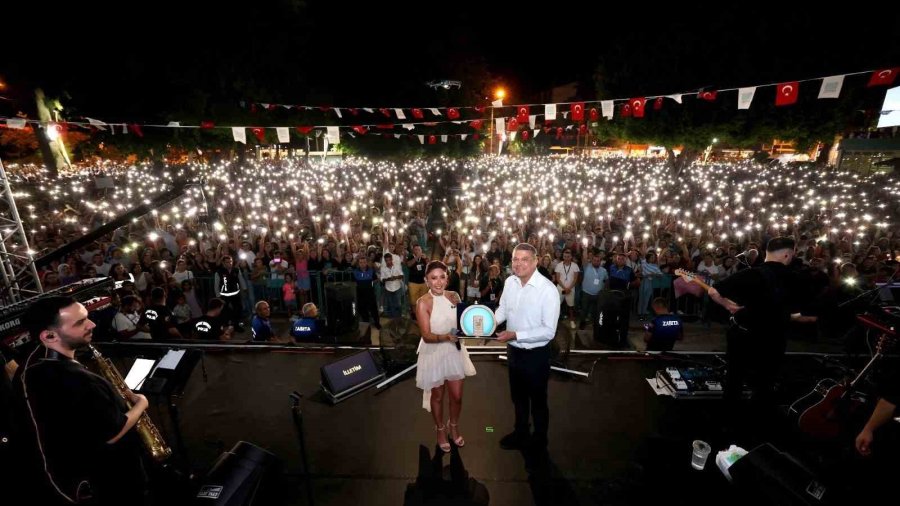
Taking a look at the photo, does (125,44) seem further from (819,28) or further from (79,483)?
(819,28)

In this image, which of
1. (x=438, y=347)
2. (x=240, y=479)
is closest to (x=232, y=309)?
(x=240, y=479)

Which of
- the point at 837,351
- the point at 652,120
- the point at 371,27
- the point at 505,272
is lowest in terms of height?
the point at 837,351

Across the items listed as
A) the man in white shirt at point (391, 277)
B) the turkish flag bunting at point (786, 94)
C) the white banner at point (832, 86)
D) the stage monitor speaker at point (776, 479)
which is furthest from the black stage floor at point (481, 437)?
the turkish flag bunting at point (786, 94)

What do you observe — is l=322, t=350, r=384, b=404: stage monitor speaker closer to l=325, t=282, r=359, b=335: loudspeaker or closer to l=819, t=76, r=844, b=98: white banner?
l=325, t=282, r=359, b=335: loudspeaker

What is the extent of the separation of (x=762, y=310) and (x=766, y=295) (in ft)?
0.55

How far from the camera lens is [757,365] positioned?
14.4ft

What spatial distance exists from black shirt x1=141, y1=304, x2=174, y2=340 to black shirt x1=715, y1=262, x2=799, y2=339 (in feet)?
26.0

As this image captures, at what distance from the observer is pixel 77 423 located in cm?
278

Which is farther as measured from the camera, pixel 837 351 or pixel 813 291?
A: pixel 837 351

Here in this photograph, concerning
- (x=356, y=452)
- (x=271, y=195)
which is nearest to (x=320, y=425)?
(x=356, y=452)

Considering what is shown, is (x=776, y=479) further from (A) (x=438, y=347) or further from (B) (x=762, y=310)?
(A) (x=438, y=347)

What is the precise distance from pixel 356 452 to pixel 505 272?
5450mm

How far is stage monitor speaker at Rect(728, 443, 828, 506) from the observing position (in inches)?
121

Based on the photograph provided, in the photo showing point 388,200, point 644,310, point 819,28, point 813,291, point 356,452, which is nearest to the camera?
point 813,291
